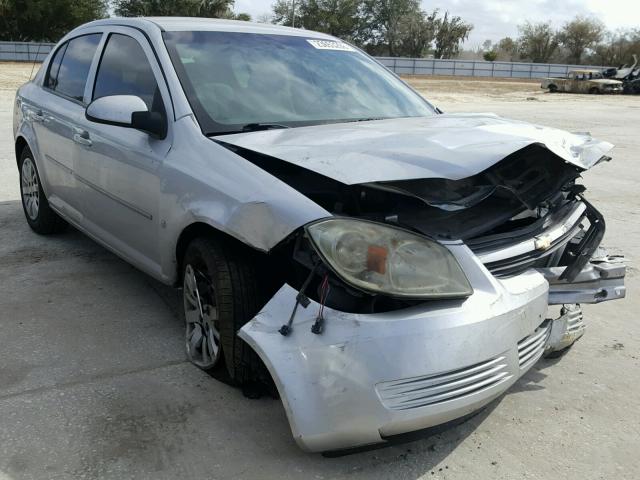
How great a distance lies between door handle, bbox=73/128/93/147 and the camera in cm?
402

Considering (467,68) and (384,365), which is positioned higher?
(467,68)

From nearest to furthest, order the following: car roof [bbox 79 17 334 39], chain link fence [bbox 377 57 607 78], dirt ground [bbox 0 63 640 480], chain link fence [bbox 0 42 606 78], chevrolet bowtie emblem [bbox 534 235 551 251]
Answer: dirt ground [bbox 0 63 640 480] → chevrolet bowtie emblem [bbox 534 235 551 251] → car roof [bbox 79 17 334 39] → chain link fence [bbox 0 42 606 78] → chain link fence [bbox 377 57 607 78]

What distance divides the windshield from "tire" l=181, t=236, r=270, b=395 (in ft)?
2.08

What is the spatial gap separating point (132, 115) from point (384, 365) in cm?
187

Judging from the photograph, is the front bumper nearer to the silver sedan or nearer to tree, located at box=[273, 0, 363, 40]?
the silver sedan

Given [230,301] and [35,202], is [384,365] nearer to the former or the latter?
[230,301]

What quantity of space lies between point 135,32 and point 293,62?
3.07 ft

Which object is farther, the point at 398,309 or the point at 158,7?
the point at 158,7

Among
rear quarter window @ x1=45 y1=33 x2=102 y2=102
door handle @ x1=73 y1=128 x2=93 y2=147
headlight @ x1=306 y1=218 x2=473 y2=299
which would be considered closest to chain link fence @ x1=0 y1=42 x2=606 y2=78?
rear quarter window @ x1=45 y1=33 x2=102 y2=102

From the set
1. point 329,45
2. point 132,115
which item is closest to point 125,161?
point 132,115

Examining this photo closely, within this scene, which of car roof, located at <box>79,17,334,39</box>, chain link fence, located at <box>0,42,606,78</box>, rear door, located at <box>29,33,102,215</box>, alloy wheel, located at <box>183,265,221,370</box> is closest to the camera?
alloy wheel, located at <box>183,265,221,370</box>

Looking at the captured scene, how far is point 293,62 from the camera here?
3.86m

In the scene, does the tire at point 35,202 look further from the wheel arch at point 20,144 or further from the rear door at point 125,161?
the rear door at point 125,161

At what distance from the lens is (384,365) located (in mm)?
2178
